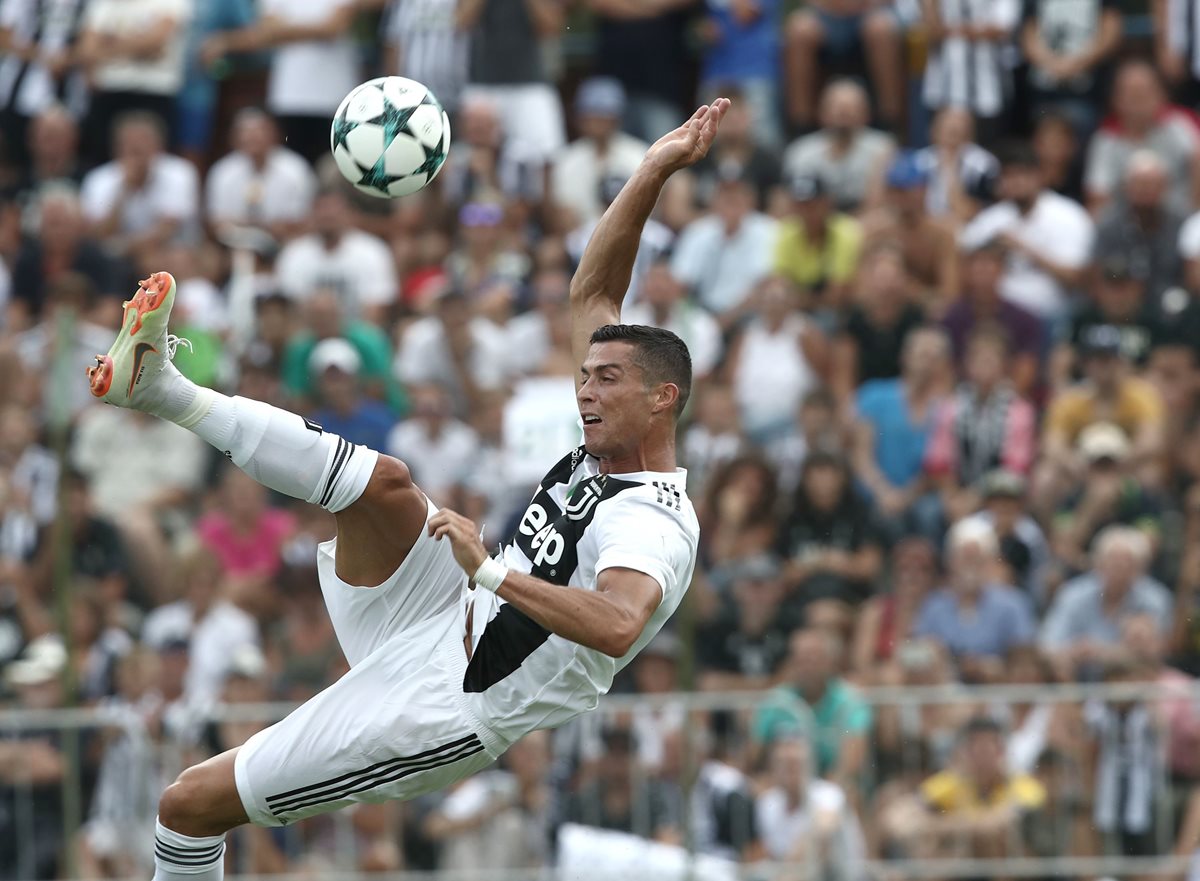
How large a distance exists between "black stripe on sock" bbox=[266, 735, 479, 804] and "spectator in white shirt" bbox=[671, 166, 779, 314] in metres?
7.63

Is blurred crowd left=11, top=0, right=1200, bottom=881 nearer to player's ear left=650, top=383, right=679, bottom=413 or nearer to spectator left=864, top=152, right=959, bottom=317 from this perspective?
spectator left=864, top=152, right=959, bottom=317

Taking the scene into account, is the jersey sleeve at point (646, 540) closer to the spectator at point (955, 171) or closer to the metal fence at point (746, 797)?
the metal fence at point (746, 797)

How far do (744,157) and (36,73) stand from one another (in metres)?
6.03

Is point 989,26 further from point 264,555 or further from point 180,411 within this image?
point 180,411

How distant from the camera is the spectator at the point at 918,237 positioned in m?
15.5

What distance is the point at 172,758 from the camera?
13.2 m

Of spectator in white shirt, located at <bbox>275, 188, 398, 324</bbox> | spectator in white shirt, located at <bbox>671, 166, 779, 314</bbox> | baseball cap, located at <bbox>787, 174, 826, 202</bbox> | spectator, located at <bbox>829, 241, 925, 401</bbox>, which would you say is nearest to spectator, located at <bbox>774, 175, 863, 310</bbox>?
baseball cap, located at <bbox>787, 174, 826, 202</bbox>

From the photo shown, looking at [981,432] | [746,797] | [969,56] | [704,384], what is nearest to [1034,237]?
[981,432]

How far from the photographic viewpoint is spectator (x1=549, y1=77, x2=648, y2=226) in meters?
16.8

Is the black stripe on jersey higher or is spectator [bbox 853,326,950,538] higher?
spectator [bbox 853,326,950,538]

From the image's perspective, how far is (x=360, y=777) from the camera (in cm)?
861

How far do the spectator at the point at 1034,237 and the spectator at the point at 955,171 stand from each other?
27cm

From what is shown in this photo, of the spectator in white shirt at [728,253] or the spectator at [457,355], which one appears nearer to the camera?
the spectator at [457,355]

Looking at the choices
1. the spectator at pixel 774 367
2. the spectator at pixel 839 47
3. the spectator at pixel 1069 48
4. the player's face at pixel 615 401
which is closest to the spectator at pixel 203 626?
the spectator at pixel 774 367
